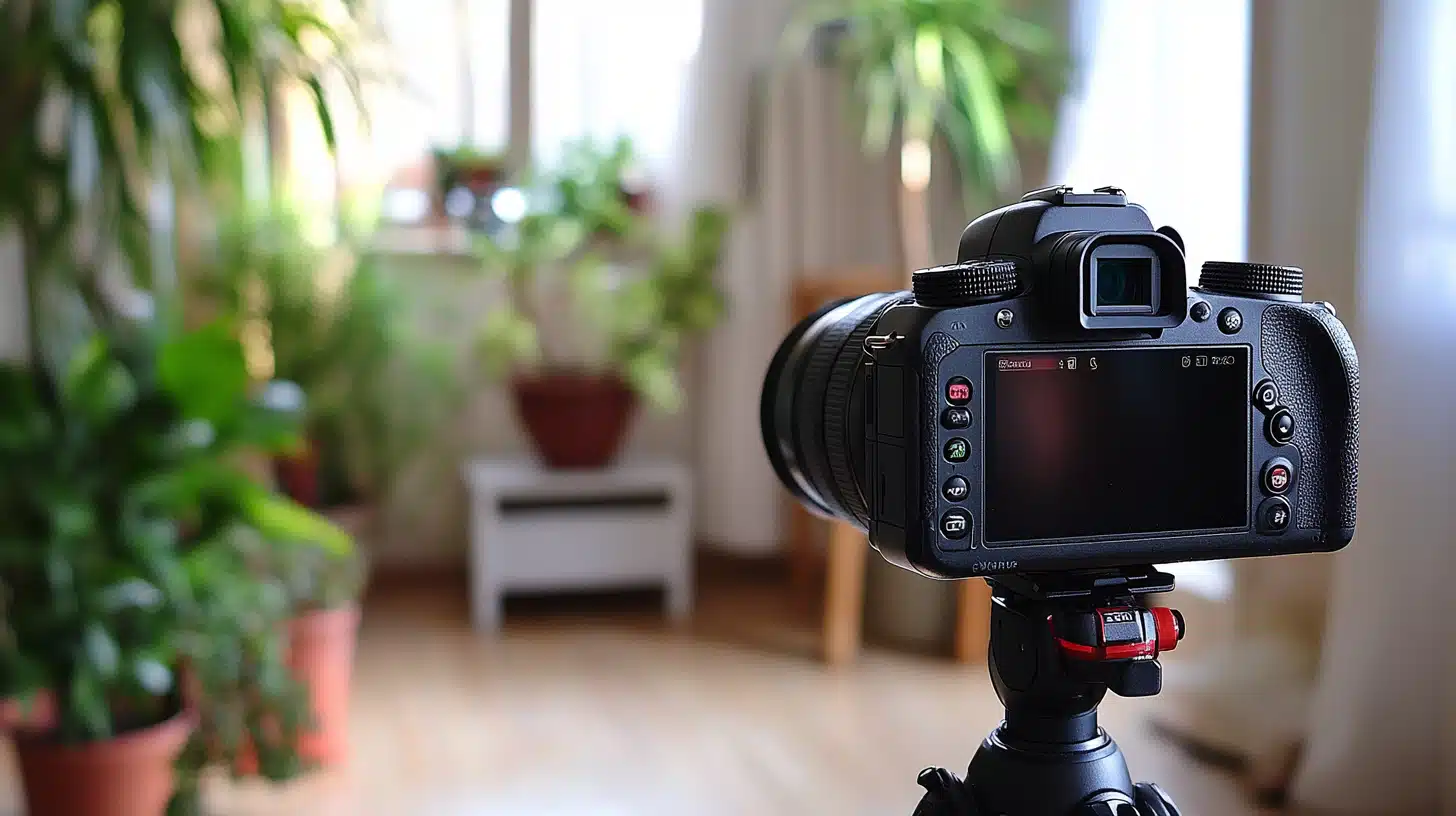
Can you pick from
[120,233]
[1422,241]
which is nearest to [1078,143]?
[1422,241]

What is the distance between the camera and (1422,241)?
1.81 meters

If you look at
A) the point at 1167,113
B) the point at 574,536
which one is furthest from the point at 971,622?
the point at 1167,113

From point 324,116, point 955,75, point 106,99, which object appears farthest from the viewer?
point 955,75

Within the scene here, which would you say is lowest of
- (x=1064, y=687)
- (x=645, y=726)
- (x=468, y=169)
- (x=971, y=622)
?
(x=645, y=726)

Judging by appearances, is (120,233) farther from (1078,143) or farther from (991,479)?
(1078,143)

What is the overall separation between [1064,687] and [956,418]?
19cm

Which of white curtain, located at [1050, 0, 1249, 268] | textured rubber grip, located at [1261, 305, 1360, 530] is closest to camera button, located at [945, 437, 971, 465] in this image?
textured rubber grip, located at [1261, 305, 1360, 530]

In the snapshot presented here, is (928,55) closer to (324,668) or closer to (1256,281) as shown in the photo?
(324,668)

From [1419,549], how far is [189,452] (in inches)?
65.3

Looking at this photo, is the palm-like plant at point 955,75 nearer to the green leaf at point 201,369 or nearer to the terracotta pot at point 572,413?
the terracotta pot at point 572,413

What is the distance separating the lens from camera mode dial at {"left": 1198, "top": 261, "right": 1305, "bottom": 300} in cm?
86

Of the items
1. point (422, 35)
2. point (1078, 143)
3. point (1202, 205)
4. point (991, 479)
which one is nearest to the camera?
point (991, 479)

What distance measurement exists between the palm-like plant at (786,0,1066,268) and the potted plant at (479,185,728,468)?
506 millimetres

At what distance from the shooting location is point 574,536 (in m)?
3.05
